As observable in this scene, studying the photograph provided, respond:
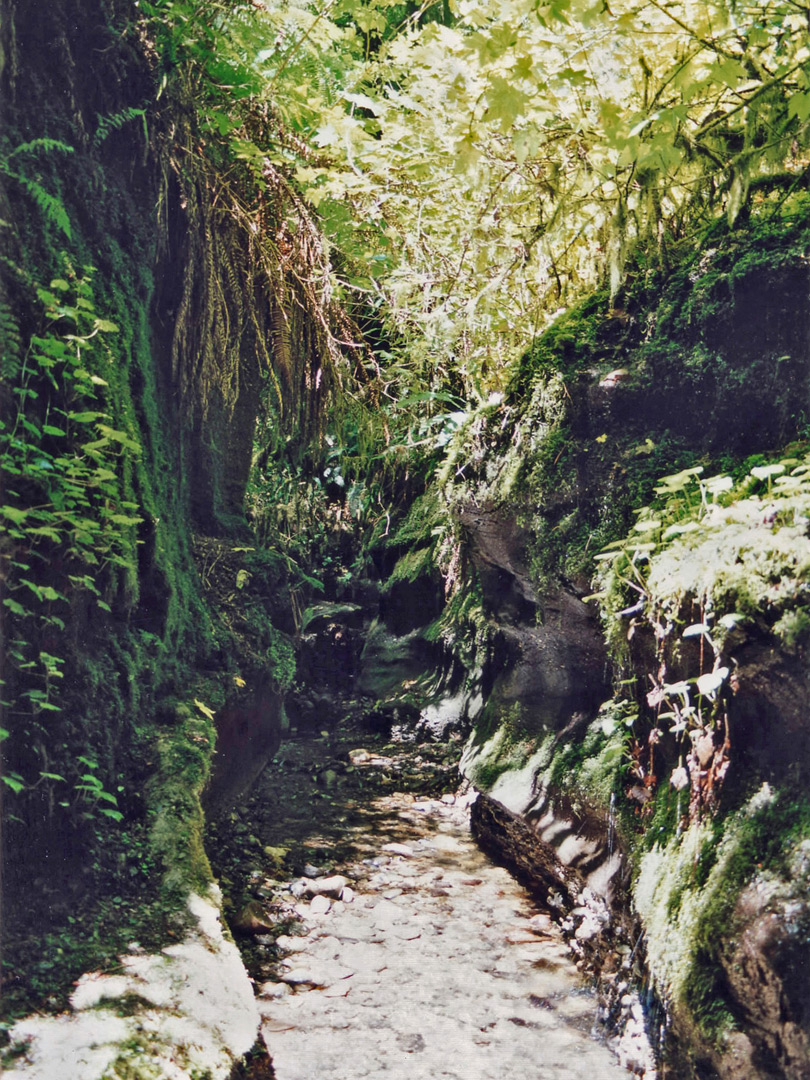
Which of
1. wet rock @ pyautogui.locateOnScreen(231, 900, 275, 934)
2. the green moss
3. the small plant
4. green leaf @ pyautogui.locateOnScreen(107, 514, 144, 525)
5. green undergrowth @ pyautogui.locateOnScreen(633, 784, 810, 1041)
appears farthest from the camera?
the green moss

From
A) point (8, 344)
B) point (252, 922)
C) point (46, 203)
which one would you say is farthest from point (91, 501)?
point (252, 922)

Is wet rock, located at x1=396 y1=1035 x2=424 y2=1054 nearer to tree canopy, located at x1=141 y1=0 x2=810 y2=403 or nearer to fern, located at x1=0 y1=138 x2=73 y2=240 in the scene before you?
fern, located at x1=0 y1=138 x2=73 y2=240

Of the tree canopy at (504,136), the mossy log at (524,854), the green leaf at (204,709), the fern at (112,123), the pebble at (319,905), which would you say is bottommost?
the pebble at (319,905)

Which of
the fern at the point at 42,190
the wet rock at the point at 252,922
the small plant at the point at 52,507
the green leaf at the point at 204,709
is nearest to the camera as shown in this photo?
the small plant at the point at 52,507

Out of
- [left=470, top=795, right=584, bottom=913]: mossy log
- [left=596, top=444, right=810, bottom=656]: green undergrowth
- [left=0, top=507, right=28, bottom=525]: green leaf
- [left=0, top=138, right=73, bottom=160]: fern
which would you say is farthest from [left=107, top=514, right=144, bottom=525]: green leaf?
[left=470, top=795, right=584, bottom=913]: mossy log

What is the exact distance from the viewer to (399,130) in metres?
4.39

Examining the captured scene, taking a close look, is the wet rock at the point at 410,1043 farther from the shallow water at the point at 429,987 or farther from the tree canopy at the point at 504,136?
the tree canopy at the point at 504,136

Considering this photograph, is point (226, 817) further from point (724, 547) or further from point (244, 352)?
point (724, 547)

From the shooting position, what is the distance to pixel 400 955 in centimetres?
328

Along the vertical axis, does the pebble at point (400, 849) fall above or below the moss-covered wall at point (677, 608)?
below

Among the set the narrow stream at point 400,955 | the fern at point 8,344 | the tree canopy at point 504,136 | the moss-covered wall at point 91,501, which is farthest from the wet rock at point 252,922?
the tree canopy at point 504,136

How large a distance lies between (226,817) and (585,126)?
4.60m

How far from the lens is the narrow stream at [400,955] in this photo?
103 inches

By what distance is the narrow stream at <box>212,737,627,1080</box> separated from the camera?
2613 millimetres
